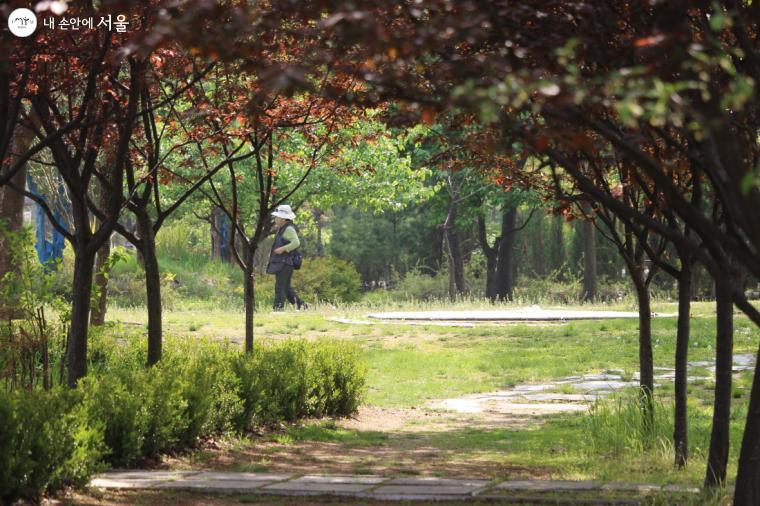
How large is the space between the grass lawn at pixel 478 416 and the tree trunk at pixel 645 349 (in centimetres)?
12

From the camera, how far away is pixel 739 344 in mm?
15281

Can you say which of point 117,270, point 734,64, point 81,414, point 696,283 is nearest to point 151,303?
point 81,414

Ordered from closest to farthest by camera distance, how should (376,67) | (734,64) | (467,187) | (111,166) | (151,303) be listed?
1. (376,67)
2. (734,64)
3. (151,303)
4. (111,166)
5. (467,187)

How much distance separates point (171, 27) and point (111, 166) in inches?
286

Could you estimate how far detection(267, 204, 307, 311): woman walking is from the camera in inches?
929

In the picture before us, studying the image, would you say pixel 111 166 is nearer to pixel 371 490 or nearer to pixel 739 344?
pixel 371 490

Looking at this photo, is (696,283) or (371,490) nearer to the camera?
(371,490)

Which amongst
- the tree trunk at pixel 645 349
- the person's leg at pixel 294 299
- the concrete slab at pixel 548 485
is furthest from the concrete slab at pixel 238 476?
the person's leg at pixel 294 299

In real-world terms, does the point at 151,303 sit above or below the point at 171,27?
below

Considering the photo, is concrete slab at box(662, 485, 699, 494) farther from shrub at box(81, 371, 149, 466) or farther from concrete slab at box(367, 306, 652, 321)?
concrete slab at box(367, 306, 652, 321)

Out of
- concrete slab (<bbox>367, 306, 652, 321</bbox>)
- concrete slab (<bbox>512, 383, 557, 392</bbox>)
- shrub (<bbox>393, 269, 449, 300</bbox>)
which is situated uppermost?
shrub (<bbox>393, 269, 449, 300</bbox>)

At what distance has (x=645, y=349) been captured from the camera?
7.95 m

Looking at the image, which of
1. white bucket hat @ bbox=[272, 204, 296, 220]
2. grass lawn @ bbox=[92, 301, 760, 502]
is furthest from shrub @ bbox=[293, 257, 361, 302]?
grass lawn @ bbox=[92, 301, 760, 502]

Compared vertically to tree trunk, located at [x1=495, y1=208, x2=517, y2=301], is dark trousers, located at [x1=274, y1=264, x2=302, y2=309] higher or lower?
lower
